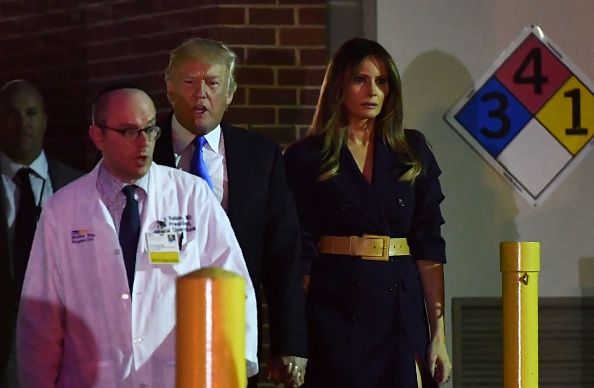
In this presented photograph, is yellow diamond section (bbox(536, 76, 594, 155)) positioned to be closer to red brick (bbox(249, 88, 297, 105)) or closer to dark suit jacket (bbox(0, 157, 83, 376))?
red brick (bbox(249, 88, 297, 105))

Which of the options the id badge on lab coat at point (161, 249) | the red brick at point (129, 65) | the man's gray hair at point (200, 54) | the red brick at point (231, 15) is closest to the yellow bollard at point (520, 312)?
the man's gray hair at point (200, 54)

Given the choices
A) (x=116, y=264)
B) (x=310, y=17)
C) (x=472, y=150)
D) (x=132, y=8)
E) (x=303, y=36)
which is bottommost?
(x=116, y=264)

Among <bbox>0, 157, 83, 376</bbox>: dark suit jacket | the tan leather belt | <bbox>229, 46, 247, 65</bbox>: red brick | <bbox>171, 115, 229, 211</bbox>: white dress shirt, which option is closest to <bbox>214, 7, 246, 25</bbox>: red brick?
<bbox>229, 46, 247, 65</bbox>: red brick

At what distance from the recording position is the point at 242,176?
5176 mm

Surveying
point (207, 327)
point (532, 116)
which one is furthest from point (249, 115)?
point (207, 327)

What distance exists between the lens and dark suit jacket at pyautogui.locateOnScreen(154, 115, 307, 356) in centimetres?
514

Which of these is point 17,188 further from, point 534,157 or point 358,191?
point 534,157

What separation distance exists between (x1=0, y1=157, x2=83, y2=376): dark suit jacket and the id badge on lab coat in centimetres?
Result: 200

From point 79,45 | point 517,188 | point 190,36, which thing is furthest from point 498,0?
point 79,45

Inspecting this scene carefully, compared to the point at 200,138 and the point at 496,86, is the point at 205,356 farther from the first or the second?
the point at 496,86

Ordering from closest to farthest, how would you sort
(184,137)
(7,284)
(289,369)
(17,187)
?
(289,369), (184,137), (17,187), (7,284)

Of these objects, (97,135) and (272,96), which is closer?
(97,135)

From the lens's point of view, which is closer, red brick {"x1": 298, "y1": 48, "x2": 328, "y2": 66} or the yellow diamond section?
red brick {"x1": 298, "y1": 48, "x2": 328, "y2": 66}

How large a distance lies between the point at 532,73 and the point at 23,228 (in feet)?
9.84
